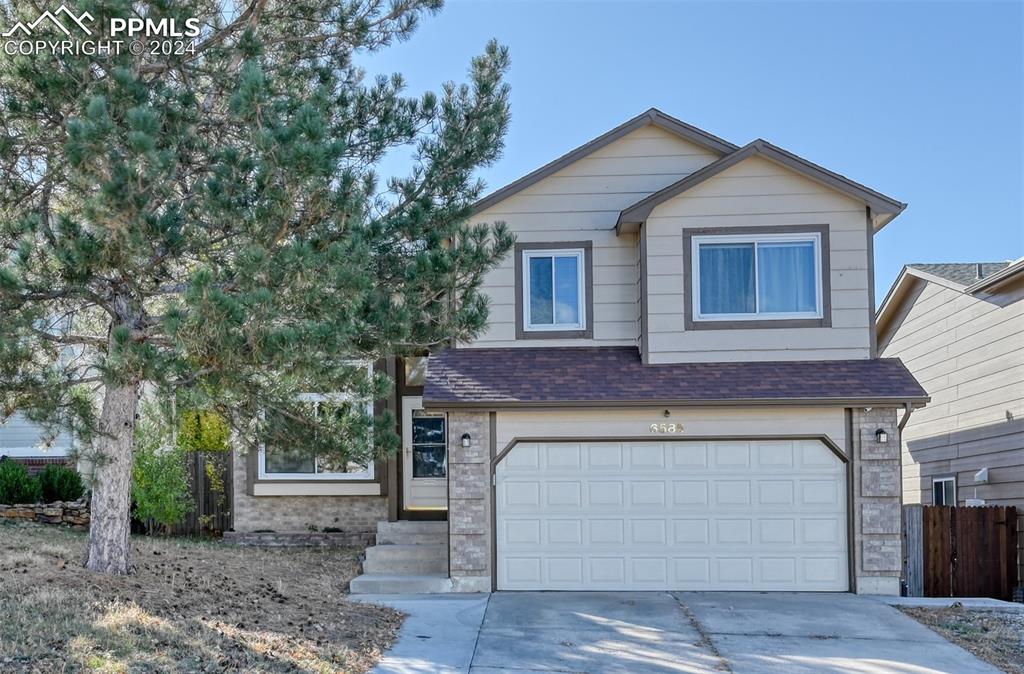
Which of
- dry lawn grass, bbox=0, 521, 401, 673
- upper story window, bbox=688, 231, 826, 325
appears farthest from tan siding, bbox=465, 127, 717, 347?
dry lawn grass, bbox=0, 521, 401, 673

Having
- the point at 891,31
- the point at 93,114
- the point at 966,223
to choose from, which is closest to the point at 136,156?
the point at 93,114

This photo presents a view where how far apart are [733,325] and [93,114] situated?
7386 millimetres

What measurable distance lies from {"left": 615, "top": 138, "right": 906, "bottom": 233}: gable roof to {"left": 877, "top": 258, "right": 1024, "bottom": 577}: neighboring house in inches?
91.2

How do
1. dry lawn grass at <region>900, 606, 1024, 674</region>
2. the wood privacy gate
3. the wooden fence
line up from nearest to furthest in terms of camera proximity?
dry lawn grass at <region>900, 606, 1024, 674</region> → the wood privacy gate → the wooden fence

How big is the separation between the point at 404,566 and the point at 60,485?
6529 millimetres

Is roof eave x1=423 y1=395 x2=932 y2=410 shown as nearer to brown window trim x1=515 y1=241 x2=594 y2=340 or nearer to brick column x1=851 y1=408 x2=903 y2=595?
brick column x1=851 y1=408 x2=903 y2=595

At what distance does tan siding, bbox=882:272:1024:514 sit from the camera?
12.1 meters

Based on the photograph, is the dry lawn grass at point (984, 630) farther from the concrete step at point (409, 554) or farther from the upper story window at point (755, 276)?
the concrete step at point (409, 554)

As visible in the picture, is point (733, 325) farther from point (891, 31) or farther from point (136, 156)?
point (136, 156)

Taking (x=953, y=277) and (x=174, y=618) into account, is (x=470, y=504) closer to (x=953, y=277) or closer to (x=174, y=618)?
(x=174, y=618)

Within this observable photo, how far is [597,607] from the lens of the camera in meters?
9.58

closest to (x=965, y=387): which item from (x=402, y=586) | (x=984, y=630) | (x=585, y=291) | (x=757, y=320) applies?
(x=757, y=320)

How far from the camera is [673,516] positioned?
34.8ft

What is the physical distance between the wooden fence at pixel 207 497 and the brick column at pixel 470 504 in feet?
16.6
